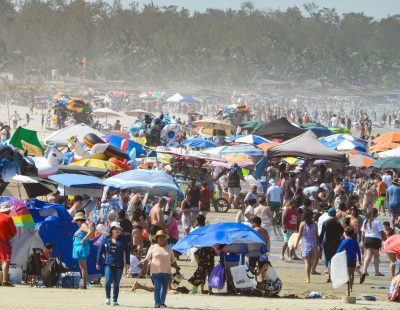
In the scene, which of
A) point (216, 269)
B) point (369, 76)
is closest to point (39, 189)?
point (216, 269)

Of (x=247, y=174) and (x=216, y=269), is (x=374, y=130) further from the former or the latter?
(x=216, y=269)

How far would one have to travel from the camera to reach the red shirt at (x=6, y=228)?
49.0 feet

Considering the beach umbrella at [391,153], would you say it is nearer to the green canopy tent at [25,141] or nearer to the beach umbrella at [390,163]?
the beach umbrella at [390,163]

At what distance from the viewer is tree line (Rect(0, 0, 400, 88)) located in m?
134

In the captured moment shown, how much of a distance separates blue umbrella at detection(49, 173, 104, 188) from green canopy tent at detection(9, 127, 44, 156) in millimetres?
4611

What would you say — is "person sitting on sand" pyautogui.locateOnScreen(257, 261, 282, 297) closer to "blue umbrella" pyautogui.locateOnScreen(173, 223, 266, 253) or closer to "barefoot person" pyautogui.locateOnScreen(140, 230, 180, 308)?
"blue umbrella" pyautogui.locateOnScreen(173, 223, 266, 253)

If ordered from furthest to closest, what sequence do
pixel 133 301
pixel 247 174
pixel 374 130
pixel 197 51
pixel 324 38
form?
pixel 324 38, pixel 197 51, pixel 374 130, pixel 247 174, pixel 133 301

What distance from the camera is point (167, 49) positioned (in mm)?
148250

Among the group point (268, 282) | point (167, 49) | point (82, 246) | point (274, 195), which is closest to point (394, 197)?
point (274, 195)

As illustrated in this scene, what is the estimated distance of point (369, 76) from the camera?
6594 inches

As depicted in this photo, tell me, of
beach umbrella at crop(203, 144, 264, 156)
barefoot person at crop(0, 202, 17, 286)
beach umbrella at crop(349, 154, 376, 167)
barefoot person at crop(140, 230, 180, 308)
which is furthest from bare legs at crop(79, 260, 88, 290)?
beach umbrella at crop(349, 154, 376, 167)

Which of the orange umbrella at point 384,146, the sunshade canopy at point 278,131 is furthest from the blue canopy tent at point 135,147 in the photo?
the orange umbrella at point 384,146

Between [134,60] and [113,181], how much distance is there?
11788cm

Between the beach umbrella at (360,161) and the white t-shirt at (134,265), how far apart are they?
15329 mm
